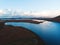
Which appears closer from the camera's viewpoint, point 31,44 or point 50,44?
point 31,44

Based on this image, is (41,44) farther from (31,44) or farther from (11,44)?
(11,44)

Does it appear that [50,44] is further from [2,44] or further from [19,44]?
[2,44]

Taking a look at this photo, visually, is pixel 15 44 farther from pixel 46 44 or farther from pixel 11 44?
pixel 46 44

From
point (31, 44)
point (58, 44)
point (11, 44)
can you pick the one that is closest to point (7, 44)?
point (11, 44)

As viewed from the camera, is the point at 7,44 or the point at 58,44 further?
the point at 58,44

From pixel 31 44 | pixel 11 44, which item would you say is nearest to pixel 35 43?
pixel 31 44

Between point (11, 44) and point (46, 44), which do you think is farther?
point (46, 44)

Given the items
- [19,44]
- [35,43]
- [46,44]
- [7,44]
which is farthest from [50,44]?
[7,44]
